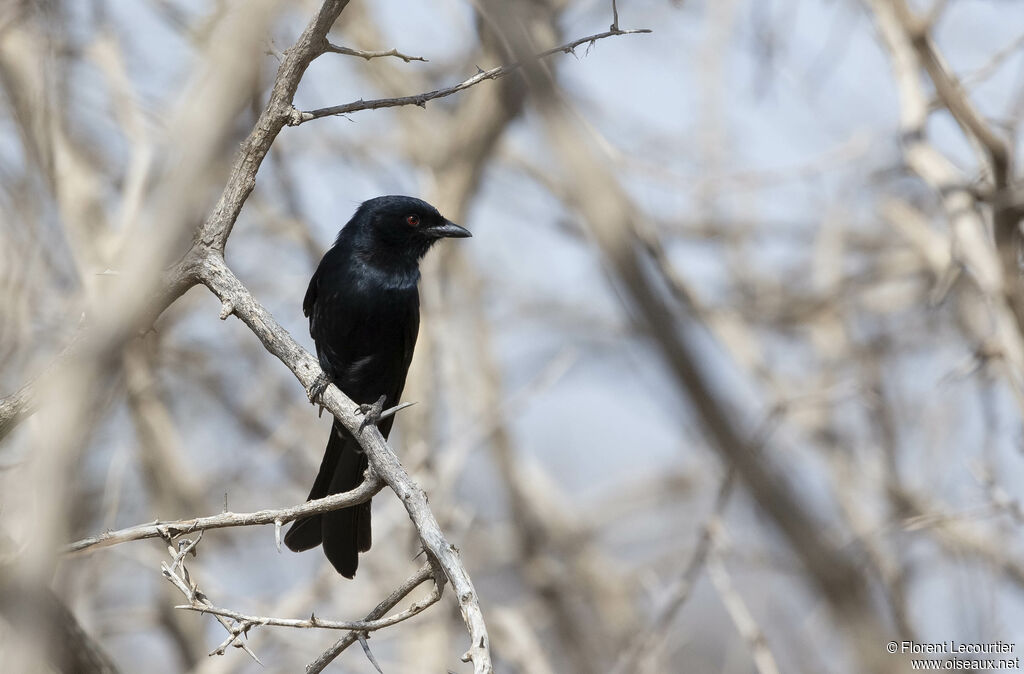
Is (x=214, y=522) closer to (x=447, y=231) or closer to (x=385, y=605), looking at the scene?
(x=385, y=605)

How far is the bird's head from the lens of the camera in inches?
176

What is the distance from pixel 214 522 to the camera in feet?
8.19

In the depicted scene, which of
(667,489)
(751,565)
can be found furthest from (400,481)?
(667,489)

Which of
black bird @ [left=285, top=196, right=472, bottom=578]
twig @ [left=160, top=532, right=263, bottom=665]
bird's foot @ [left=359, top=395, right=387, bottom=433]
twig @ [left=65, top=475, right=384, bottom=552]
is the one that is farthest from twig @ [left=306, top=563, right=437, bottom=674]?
black bird @ [left=285, top=196, right=472, bottom=578]

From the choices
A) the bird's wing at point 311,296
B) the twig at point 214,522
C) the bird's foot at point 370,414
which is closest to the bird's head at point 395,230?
the bird's wing at point 311,296

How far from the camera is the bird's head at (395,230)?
4.46m

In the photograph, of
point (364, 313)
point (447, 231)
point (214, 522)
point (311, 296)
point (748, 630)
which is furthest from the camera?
point (447, 231)

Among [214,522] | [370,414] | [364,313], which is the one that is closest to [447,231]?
[364,313]

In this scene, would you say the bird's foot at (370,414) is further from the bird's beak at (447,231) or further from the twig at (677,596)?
the bird's beak at (447,231)

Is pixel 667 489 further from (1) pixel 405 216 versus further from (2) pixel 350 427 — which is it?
(2) pixel 350 427

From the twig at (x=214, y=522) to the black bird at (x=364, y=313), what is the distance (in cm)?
139

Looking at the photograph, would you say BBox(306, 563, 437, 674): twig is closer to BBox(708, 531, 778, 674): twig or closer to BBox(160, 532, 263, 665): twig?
BBox(160, 532, 263, 665): twig

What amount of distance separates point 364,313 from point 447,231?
26.8 inches

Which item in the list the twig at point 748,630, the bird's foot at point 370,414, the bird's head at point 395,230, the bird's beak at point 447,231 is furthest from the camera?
the bird's beak at point 447,231
